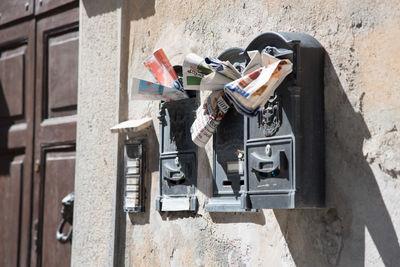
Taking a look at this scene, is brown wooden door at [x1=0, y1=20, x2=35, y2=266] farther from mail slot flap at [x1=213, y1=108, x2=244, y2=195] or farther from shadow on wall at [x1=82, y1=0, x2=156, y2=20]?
mail slot flap at [x1=213, y1=108, x2=244, y2=195]

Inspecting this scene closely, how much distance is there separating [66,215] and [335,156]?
7.66ft

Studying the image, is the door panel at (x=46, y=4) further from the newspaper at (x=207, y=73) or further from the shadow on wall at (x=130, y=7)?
the newspaper at (x=207, y=73)

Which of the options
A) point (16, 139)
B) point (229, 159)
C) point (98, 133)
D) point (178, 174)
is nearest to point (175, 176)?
point (178, 174)

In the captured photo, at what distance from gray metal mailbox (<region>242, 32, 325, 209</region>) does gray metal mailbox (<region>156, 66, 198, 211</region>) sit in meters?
0.73

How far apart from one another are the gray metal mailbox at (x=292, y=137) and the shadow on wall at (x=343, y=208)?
0.05 m

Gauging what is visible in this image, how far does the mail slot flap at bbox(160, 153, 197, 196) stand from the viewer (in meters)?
4.18

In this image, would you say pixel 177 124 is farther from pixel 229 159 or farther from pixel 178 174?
pixel 229 159

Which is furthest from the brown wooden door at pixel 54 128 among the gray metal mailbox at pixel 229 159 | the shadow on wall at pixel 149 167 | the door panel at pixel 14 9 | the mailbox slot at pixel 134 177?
the gray metal mailbox at pixel 229 159

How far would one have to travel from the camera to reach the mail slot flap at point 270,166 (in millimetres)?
3301

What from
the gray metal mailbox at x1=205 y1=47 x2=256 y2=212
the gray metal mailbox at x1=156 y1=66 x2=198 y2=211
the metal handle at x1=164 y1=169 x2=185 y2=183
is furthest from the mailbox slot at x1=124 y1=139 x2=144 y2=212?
the gray metal mailbox at x1=205 y1=47 x2=256 y2=212

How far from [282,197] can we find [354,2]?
2.88ft

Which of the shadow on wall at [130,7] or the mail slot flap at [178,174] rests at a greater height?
the shadow on wall at [130,7]

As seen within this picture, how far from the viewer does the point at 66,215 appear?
16.9 feet

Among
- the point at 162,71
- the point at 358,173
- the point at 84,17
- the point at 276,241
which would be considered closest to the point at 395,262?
the point at 358,173
